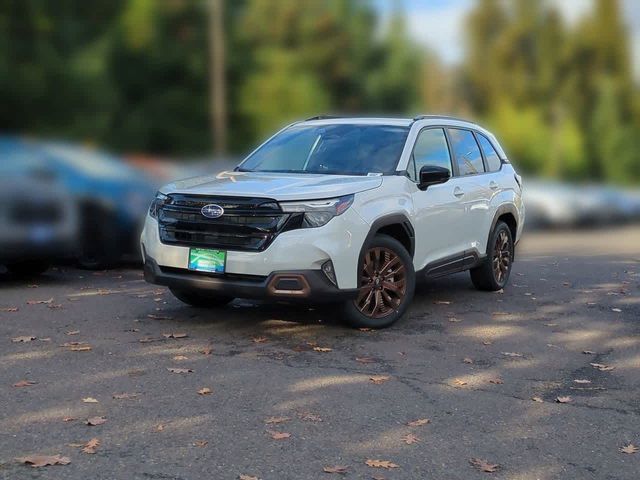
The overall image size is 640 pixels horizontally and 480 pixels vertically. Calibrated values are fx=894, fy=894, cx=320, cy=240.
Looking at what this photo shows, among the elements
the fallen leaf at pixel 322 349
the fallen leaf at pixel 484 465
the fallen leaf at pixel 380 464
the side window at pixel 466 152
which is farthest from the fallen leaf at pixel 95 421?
the side window at pixel 466 152

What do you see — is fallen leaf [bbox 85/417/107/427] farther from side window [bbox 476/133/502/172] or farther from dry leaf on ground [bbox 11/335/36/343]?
side window [bbox 476/133/502/172]

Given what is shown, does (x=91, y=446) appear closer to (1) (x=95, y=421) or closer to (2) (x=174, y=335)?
(1) (x=95, y=421)

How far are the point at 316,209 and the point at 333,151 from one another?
148 cm

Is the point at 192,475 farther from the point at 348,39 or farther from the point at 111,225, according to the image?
the point at 348,39

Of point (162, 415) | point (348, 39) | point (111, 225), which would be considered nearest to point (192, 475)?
point (162, 415)

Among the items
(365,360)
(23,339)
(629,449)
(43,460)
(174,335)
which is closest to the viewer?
(43,460)

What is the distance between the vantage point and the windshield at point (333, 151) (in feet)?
27.1

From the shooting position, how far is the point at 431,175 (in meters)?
8.13

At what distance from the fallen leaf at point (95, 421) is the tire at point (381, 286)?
2.83m

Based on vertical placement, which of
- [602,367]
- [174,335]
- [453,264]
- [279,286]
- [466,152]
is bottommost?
[602,367]

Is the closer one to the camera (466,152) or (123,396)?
(123,396)

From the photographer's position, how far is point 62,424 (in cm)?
505

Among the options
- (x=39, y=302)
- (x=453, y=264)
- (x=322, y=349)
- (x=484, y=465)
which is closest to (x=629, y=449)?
(x=484, y=465)

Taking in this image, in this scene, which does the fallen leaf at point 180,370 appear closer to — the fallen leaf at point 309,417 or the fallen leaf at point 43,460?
the fallen leaf at point 309,417
